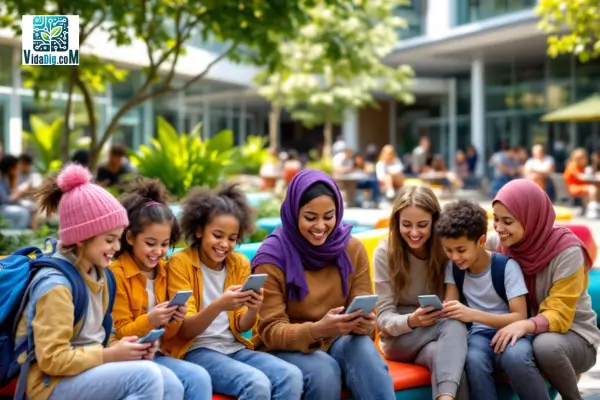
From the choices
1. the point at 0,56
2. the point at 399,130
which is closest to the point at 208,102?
the point at 399,130

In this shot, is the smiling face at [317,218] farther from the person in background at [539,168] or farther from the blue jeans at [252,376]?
the person in background at [539,168]

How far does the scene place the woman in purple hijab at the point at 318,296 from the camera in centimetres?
402

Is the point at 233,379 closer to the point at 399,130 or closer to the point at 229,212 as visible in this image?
the point at 229,212

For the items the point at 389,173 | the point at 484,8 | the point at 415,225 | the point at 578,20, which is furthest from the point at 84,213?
the point at 484,8

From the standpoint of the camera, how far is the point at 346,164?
74.4 ft

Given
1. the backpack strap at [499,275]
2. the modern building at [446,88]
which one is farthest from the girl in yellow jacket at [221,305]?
the modern building at [446,88]

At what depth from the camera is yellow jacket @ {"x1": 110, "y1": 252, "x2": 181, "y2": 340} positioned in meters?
3.80

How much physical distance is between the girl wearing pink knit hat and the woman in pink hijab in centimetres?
200

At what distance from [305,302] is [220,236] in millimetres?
Result: 543

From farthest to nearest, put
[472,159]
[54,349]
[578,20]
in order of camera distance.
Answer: [472,159], [578,20], [54,349]

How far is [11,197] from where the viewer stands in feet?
39.5

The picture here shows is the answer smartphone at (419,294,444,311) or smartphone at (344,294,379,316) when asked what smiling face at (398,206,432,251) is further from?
smartphone at (344,294,379,316)

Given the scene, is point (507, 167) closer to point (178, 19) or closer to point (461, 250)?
point (178, 19)

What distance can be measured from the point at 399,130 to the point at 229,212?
129 ft
